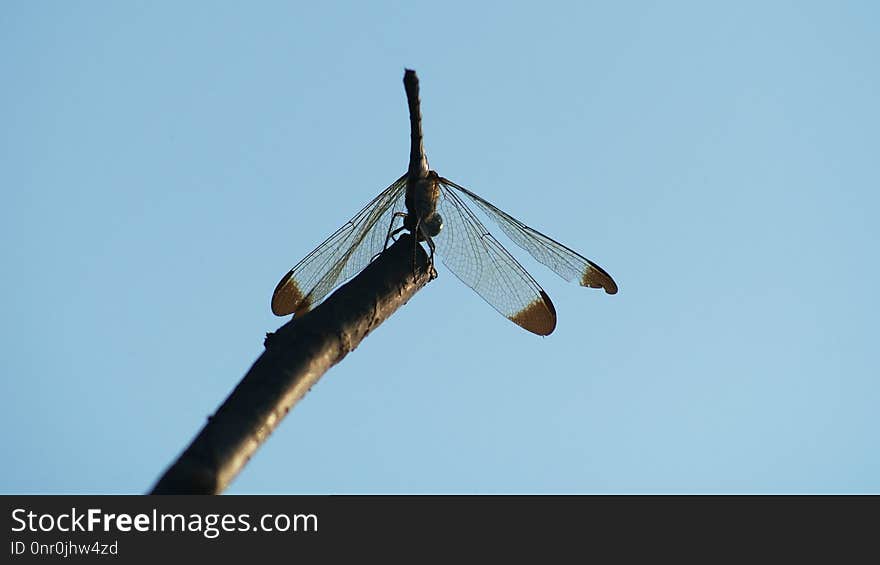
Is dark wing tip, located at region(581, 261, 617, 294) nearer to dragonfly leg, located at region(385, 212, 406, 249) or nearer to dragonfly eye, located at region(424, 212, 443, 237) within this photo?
dragonfly eye, located at region(424, 212, 443, 237)

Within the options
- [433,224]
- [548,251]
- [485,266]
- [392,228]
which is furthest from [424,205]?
[548,251]

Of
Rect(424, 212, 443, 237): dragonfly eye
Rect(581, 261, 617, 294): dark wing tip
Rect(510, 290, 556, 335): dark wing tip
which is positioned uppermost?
Rect(424, 212, 443, 237): dragonfly eye

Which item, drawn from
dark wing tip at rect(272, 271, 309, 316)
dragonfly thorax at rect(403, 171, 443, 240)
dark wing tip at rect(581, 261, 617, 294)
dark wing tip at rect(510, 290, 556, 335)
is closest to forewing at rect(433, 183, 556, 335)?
dark wing tip at rect(510, 290, 556, 335)

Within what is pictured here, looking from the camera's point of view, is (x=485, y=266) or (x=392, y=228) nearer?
(x=392, y=228)

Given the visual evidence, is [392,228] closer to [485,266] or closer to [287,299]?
[485,266]
